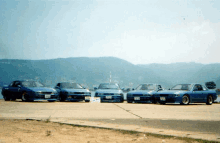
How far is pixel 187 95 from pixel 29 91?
10.1 meters

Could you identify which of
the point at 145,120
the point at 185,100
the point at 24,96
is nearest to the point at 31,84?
the point at 24,96

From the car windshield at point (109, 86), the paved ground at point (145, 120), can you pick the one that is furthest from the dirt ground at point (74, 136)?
the car windshield at point (109, 86)

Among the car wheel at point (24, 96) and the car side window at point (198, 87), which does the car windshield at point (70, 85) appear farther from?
the car side window at point (198, 87)

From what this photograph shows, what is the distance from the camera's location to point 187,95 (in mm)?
17172

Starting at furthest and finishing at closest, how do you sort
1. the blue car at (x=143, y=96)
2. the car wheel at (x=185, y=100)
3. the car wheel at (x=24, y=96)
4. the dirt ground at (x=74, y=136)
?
the blue car at (x=143, y=96)
the car wheel at (x=24, y=96)
the car wheel at (x=185, y=100)
the dirt ground at (x=74, y=136)

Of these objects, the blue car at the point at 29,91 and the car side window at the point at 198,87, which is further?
the car side window at the point at 198,87

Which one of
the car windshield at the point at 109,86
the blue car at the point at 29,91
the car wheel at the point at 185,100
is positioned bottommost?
the car wheel at the point at 185,100

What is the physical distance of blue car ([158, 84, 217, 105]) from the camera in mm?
16859

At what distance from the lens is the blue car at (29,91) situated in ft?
57.8

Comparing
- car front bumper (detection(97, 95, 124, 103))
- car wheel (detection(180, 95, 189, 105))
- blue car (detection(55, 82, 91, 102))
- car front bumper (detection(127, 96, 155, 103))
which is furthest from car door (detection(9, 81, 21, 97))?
car wheel (detection(180, 95, 189, 105))

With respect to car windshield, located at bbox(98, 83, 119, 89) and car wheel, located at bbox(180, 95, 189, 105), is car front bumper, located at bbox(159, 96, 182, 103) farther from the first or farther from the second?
car windshield, located at bbox(98, 83, 119, 89)

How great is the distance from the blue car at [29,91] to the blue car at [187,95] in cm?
720

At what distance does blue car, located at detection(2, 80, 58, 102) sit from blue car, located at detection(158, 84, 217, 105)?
7202 millimetres

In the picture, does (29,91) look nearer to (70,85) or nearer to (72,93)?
(72,93)
